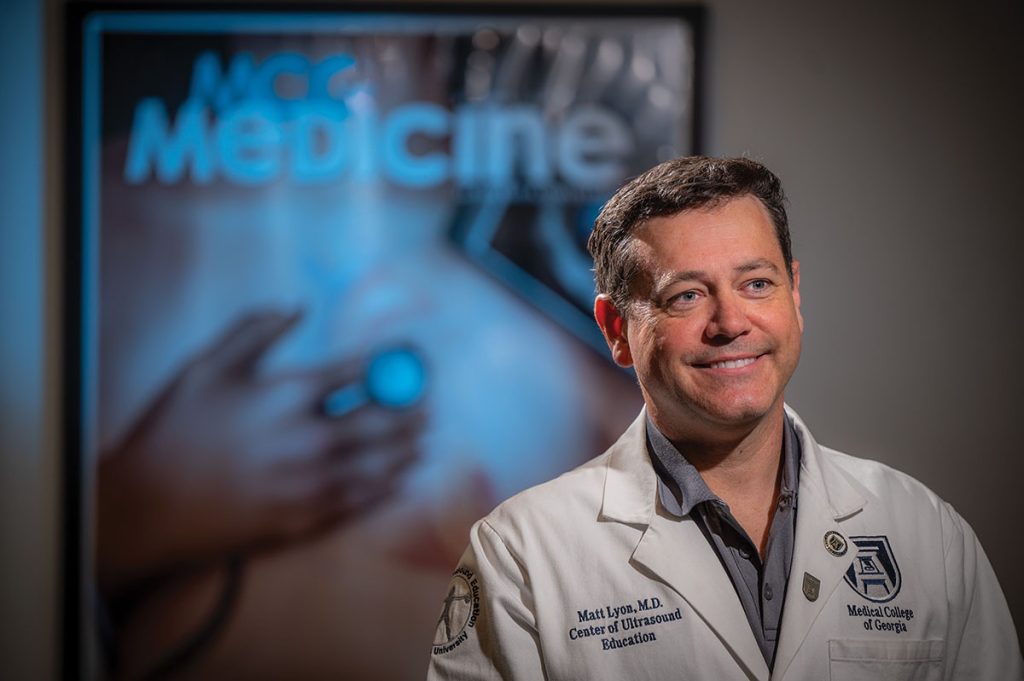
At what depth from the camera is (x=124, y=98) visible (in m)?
1.95

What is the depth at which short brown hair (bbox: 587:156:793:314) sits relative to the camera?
1165mm

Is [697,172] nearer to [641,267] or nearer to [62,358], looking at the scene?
[641,267]

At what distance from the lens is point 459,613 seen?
1.21 meters

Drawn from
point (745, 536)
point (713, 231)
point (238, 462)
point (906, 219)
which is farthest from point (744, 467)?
point (238, 462)

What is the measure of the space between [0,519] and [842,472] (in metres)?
1.69

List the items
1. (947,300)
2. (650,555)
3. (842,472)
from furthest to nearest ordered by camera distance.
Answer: (947,300)
(842,472)
(650,555)

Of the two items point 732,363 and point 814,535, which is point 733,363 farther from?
point 814,535

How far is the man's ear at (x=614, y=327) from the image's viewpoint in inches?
49.9

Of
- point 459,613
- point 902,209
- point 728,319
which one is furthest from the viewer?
point 902,209

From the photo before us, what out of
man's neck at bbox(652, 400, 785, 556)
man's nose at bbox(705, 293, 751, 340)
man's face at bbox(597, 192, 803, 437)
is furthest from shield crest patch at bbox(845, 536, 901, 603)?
man's nose at bbox(705, 293, 751, 340)

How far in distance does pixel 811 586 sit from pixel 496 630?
0.39m

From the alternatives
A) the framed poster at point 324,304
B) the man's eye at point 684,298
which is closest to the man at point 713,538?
the man's eye at point 684,298

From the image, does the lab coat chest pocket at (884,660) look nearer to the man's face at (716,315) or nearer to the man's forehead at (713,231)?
the man's face at (716,315)

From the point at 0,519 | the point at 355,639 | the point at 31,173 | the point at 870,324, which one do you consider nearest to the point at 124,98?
the point at 31,173
